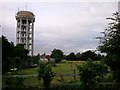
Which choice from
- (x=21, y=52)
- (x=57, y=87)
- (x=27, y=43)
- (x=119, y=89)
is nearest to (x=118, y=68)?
(x=119, y=89)

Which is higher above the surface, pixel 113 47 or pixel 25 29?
pixel 25 29

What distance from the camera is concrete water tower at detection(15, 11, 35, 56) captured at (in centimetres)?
9431

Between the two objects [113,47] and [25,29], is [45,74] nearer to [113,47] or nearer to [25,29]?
[113,47]

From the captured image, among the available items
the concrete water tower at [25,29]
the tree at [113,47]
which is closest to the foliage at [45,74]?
the tree at [113,47]

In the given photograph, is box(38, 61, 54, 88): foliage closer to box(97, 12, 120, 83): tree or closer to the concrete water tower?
box(97, 12, 120, 83): tree

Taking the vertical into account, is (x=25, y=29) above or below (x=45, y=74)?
above

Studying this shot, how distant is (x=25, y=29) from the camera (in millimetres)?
96750

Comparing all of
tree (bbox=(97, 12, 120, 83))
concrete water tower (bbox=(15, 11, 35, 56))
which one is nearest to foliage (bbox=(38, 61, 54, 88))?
tree (bbox=(97, 12, 120, 83))

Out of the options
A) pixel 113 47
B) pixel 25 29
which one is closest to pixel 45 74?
pixel 113 47

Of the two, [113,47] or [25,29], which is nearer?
[113,47]

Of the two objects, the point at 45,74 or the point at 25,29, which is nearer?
the point at 45,74

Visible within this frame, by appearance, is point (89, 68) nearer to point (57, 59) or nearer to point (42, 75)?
point (42, 75)

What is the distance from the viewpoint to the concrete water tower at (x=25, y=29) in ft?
309

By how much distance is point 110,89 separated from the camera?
18.5 metres
